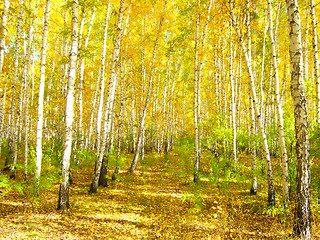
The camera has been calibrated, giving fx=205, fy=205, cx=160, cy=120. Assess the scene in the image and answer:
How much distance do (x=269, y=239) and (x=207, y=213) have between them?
1890mm

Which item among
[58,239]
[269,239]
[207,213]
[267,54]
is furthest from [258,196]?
[267,54]

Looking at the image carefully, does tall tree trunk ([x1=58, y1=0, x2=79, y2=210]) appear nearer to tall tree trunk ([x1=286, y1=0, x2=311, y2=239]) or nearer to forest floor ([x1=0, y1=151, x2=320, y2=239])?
forest floor ([x1=0, y1=151, x2=320, y2=239])

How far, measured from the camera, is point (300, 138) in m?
3.33

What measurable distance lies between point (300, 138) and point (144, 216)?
405 centimetres

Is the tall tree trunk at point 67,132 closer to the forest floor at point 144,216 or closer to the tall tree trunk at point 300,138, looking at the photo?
the forest floor at point 144,216

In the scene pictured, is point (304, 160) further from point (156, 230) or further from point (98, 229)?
point (98, 229)

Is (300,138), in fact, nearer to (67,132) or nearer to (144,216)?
(144,216)

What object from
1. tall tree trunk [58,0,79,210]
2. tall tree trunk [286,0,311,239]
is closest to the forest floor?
tall tree trunk [58,0,79,210]

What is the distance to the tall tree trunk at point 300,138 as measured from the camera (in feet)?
10.6

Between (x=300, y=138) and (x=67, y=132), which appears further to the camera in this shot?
(x=67, y=132)

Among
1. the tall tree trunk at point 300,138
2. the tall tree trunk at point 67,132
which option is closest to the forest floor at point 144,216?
the tall tree trunk at point 67,132

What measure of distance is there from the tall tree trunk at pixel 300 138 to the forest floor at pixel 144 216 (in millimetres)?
444

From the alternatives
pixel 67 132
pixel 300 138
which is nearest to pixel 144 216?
pixel 67 132

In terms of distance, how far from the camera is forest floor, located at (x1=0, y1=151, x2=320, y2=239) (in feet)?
13.6
